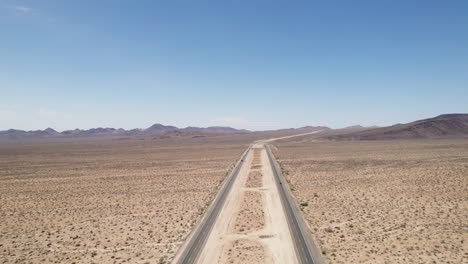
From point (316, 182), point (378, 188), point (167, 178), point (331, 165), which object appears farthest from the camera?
point (331, 165)

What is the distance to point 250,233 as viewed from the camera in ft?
62.0

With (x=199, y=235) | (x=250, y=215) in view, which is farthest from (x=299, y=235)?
(x=199, y=235)

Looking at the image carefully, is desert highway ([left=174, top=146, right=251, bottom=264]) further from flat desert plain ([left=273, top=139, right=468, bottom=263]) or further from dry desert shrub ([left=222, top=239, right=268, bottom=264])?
flat desert plain ([left=273, top=139, right=468, bottom=263])

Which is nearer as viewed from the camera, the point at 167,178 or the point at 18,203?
the point at 18,203

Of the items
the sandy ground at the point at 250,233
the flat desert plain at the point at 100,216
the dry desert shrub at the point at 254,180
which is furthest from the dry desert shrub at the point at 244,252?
the dry desert shrub at the point at 254,180

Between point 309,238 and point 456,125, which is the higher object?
point 456,125

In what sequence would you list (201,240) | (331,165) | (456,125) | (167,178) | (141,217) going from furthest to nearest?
1. (456,125)
2. (331,165)
3. (167,178)
4. (141,217)
5. (201,240)

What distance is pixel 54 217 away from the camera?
79.1ft

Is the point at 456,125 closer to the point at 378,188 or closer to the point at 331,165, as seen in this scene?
the point at 331,165

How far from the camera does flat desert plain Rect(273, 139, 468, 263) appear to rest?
1578 centimetres

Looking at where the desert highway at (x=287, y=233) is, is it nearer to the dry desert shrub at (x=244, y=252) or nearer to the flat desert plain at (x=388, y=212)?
the flat desert plain at (x=388, y=212)

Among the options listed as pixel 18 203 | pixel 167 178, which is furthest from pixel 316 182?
pixel 18 203

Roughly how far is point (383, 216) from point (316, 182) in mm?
13687

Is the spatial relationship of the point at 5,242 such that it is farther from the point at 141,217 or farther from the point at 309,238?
the point at 309,238
